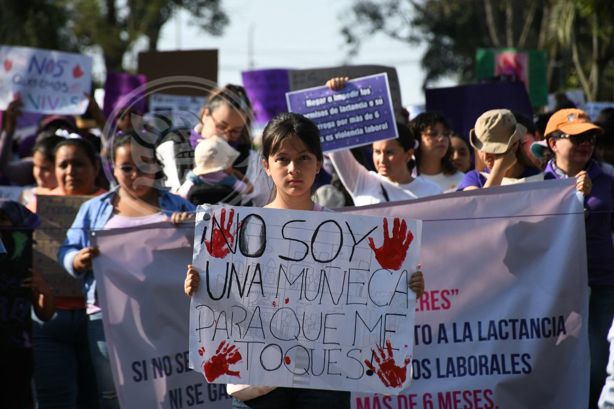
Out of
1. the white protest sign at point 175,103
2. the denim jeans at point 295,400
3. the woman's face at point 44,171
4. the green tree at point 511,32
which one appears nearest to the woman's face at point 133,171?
the denim jeans at point 295,400

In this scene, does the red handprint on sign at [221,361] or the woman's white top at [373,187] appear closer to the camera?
the red handprint on sign at [221,361]

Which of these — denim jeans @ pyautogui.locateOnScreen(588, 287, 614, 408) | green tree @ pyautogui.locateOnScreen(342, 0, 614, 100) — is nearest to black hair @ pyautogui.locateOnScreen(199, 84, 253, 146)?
denim jeans @ pyautogui.locateOnScreen(588, 287, 614, 408)

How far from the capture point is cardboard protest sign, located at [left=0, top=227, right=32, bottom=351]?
5898mm

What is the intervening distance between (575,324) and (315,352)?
1592 mm

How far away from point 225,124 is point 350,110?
769mm

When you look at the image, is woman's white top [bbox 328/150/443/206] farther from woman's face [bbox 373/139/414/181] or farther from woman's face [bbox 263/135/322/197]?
woman's face [bbox 263/135/322/197]

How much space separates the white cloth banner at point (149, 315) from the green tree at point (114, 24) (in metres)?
30.1

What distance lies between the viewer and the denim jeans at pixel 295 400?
4.74m

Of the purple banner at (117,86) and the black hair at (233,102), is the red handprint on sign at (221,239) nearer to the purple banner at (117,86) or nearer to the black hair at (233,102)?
the black hair at (233,102)

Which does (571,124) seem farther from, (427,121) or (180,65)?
(180,65)

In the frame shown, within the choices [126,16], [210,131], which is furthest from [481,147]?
[126,16]

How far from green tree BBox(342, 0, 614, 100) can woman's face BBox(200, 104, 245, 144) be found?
12.2 m

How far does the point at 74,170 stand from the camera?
22.6 ft

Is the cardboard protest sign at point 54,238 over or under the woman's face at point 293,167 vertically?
under
